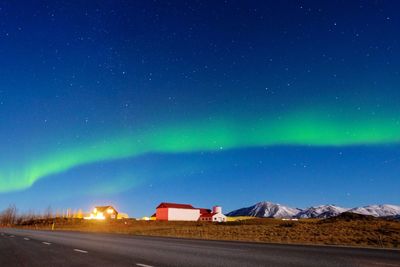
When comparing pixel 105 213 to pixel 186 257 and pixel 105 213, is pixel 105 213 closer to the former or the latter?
pixel 105 213

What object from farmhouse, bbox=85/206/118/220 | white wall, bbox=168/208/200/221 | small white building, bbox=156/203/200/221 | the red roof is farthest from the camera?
farmhouse, bbox=85/206/118/220

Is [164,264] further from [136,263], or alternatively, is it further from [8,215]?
[8,215]

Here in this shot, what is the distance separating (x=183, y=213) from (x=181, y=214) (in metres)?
1.08

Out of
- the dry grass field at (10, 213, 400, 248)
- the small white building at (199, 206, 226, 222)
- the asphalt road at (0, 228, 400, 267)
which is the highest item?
the small white building at (199, 206, 226, 222)

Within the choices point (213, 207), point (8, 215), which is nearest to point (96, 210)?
point (213, 207)

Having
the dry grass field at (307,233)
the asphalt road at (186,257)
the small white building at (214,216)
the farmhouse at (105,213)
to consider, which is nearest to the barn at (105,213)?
the farmhouse at (105,213)

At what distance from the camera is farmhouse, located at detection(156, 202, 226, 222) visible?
419 ft

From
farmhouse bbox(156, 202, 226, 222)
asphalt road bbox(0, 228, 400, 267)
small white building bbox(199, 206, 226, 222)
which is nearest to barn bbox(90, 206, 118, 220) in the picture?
farmhouse bbox(156, 202, 226, 222)

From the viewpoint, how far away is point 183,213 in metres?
133

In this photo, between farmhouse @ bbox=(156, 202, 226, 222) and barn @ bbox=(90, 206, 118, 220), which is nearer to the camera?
farmhouse @ bbox=(156, 202, 226, 222)

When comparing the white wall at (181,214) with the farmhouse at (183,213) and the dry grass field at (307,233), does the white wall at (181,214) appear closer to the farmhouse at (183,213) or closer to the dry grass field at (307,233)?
the farmhouse at (183,213)

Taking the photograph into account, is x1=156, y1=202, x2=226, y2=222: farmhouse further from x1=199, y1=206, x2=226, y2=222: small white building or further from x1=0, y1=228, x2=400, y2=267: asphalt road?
x1=0, y1=228, x2=400, y2=267: asphalt road

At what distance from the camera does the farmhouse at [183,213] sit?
419 feet

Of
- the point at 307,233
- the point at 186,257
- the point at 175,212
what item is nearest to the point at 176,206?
the point at 175,212
